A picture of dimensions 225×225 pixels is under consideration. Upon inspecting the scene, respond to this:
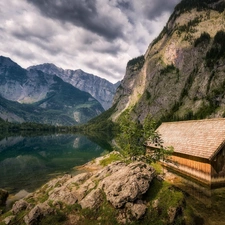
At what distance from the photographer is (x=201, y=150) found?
107 ft

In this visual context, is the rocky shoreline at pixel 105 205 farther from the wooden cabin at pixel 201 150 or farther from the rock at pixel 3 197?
the wooden cabin at pixel 201 150

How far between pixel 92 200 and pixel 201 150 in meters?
19.6

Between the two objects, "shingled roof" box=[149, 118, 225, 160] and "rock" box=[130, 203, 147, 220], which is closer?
"rock" box=[130, 203, 147, 220]

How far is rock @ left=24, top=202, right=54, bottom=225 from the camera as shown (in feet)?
58.0

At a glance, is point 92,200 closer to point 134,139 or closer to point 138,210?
point 138,210

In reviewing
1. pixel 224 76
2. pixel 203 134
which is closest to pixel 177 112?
pixel 224 76

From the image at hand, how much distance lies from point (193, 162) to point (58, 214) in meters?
22.7

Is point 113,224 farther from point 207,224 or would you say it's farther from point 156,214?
point 207,224

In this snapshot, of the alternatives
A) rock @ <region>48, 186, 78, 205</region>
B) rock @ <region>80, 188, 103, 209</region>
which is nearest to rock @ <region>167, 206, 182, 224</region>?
rock @ <region>80, 188, 103, 209</region>

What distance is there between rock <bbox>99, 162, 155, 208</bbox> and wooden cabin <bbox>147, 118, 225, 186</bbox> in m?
12.2

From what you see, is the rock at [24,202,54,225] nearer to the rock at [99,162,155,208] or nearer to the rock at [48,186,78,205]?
the rock at [48,186,78,205]

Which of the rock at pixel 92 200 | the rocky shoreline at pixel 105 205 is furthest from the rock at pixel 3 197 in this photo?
the rock at pixel 92 200

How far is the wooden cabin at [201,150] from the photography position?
30203 millimetres

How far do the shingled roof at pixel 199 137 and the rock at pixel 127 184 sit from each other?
12902mm
